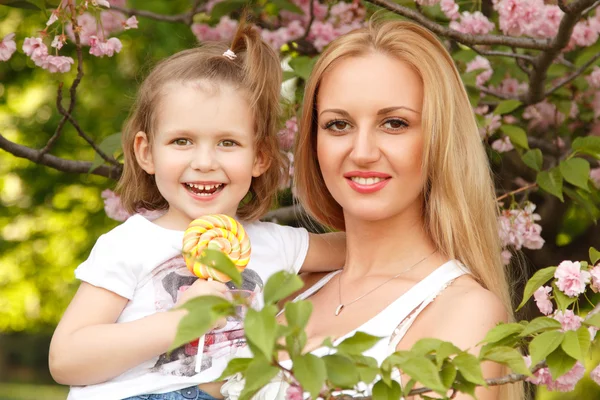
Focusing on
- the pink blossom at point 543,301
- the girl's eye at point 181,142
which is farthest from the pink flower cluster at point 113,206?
the pink blossom at point 543,301

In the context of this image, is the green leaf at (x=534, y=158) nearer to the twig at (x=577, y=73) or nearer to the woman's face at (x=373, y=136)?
the twig at (x=577, y=73)

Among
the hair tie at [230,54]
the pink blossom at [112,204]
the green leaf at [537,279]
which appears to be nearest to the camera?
the green leaf at [537,279]

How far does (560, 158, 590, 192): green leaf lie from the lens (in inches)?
152

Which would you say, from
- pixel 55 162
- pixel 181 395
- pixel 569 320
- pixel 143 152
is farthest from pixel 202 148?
pixel 55 162

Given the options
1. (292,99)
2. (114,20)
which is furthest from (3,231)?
(292,99)

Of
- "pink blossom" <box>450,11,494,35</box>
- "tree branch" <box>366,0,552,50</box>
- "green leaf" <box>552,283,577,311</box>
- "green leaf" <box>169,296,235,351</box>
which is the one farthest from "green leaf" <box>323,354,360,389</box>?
"pink blossom" <box>450,11,494,35</box>

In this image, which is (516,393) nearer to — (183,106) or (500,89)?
(183,106)

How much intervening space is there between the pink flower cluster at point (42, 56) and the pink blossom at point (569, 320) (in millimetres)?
2362

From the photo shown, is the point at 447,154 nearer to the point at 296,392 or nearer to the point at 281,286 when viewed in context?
the point at 296,392

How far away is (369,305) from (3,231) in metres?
4.48

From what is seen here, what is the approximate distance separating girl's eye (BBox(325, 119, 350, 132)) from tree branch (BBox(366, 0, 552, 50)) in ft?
2.75

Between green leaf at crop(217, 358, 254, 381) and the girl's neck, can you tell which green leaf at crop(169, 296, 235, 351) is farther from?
the girl's neck

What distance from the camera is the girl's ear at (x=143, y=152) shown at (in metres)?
3.18

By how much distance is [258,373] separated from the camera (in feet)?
5.62
